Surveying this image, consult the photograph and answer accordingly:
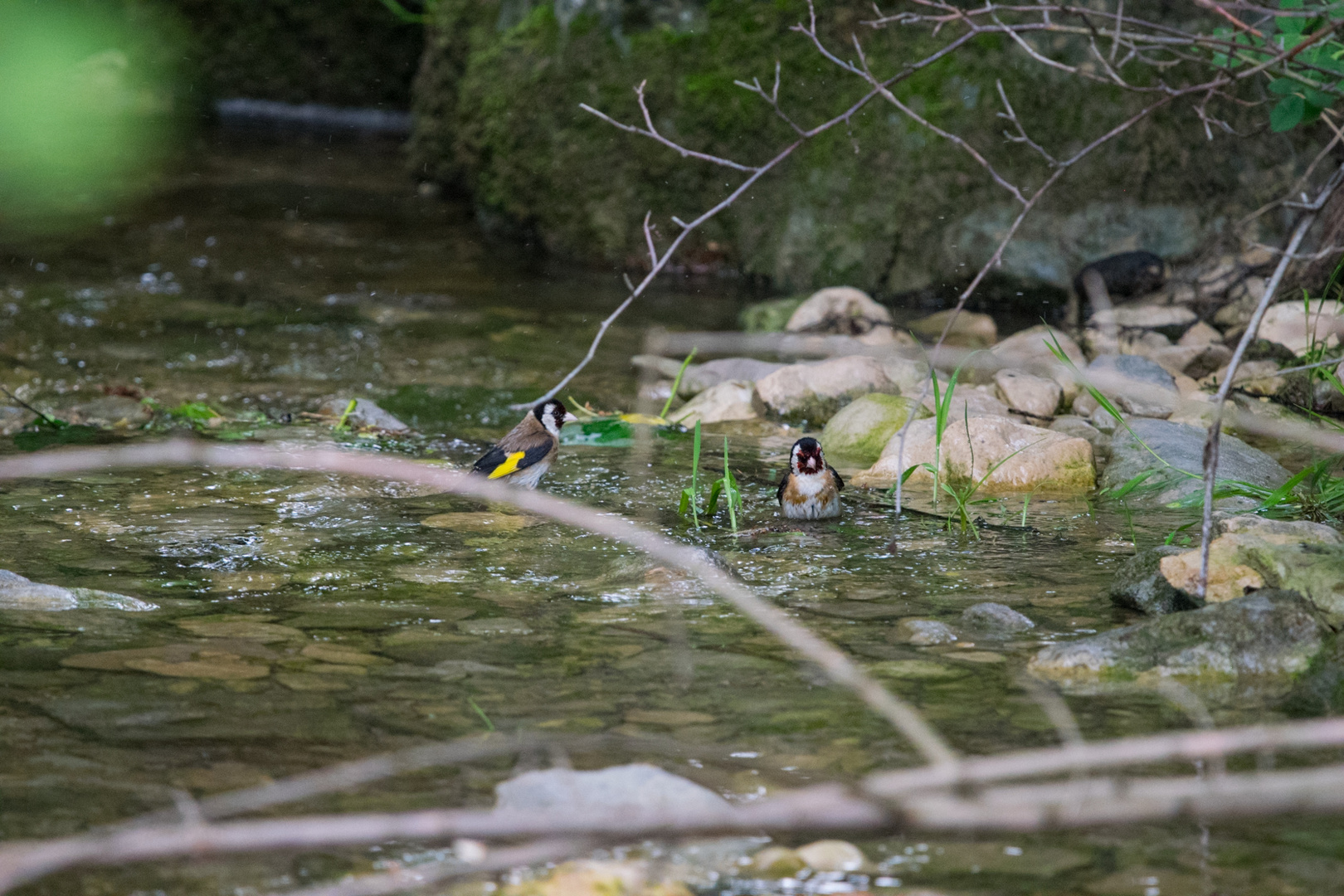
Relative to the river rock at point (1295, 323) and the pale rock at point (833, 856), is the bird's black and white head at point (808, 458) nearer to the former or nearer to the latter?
the pale rock at point (833, 856)

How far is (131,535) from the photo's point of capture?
171 inches

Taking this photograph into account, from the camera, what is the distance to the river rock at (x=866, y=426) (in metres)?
5.97

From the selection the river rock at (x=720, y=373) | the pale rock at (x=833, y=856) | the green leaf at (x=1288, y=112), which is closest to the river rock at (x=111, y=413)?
the river rock at (x=720, y=373)

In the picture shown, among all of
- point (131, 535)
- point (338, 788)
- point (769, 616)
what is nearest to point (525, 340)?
point (131, 535)

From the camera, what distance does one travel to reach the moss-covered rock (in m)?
8.77

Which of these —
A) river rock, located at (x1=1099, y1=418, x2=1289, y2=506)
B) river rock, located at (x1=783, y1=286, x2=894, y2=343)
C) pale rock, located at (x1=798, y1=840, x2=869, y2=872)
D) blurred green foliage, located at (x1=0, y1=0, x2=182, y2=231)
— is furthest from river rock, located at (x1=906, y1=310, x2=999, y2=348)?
blurred green foliage, located at (x1=0, y1=0, x2=182, y2=231)

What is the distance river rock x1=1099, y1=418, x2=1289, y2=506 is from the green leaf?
123 cm

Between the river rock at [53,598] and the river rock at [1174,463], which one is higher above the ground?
the river rock at [1174,463]

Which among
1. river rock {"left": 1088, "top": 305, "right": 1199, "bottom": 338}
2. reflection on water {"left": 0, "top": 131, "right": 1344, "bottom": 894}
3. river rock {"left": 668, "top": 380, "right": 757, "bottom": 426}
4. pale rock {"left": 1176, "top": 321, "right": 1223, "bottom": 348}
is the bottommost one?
reflection on water {"left": 0, "top": 131, "right": 1344, "bottom": 894}

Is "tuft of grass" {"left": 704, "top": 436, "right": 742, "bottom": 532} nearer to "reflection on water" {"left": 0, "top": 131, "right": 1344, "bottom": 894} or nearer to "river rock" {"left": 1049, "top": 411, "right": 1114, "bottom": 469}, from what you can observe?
"reflection on water" {"left": 0, "top": 131, "right": 1344, "bottom": 894}

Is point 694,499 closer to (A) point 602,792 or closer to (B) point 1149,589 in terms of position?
(B) point 1149,589

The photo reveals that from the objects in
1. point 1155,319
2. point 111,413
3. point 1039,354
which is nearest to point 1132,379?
point 1039,354

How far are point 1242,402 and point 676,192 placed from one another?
528 cm

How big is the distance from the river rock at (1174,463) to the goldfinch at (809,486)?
119 centimetres
